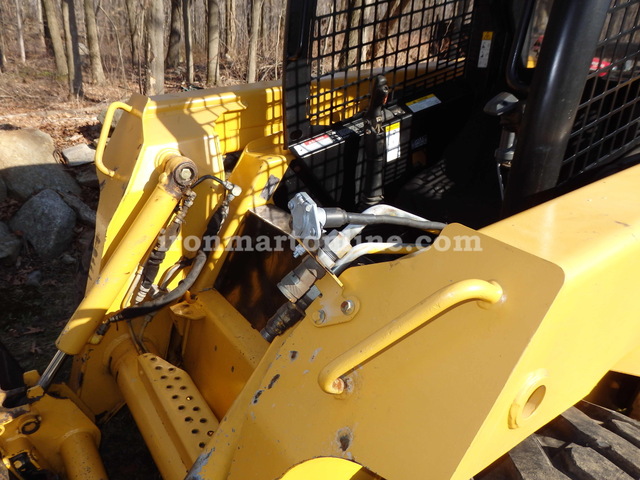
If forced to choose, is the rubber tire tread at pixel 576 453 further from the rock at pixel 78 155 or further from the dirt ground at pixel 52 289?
the rock at pixel 78 155

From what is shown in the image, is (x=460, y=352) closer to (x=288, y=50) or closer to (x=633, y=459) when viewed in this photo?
(x=633, y=459)

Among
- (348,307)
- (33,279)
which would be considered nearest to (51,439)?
(348,307)

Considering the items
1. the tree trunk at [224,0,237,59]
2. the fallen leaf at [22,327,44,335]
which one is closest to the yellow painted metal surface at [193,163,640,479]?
the fallen leaf at [22,327,44,335]

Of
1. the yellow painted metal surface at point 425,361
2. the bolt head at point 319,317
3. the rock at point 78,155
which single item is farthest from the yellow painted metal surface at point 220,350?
the rock at point 78,155

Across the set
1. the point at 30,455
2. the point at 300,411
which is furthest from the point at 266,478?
the point at 30,455

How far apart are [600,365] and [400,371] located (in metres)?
0.43

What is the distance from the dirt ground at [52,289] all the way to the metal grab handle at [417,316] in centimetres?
164

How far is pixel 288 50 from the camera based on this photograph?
6.43 ft

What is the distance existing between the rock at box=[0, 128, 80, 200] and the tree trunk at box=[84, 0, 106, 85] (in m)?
5.19

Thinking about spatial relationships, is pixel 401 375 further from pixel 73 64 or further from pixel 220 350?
pixel 73 64

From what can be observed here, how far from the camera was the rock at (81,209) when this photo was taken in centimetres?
448

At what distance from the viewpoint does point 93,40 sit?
9.38 m

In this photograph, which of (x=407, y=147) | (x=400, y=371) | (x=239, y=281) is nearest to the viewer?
(x=400, y=371)

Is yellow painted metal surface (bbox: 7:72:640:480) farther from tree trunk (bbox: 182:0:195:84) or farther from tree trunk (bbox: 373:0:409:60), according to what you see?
tree trunk (bbox: 182:0:195:84)
